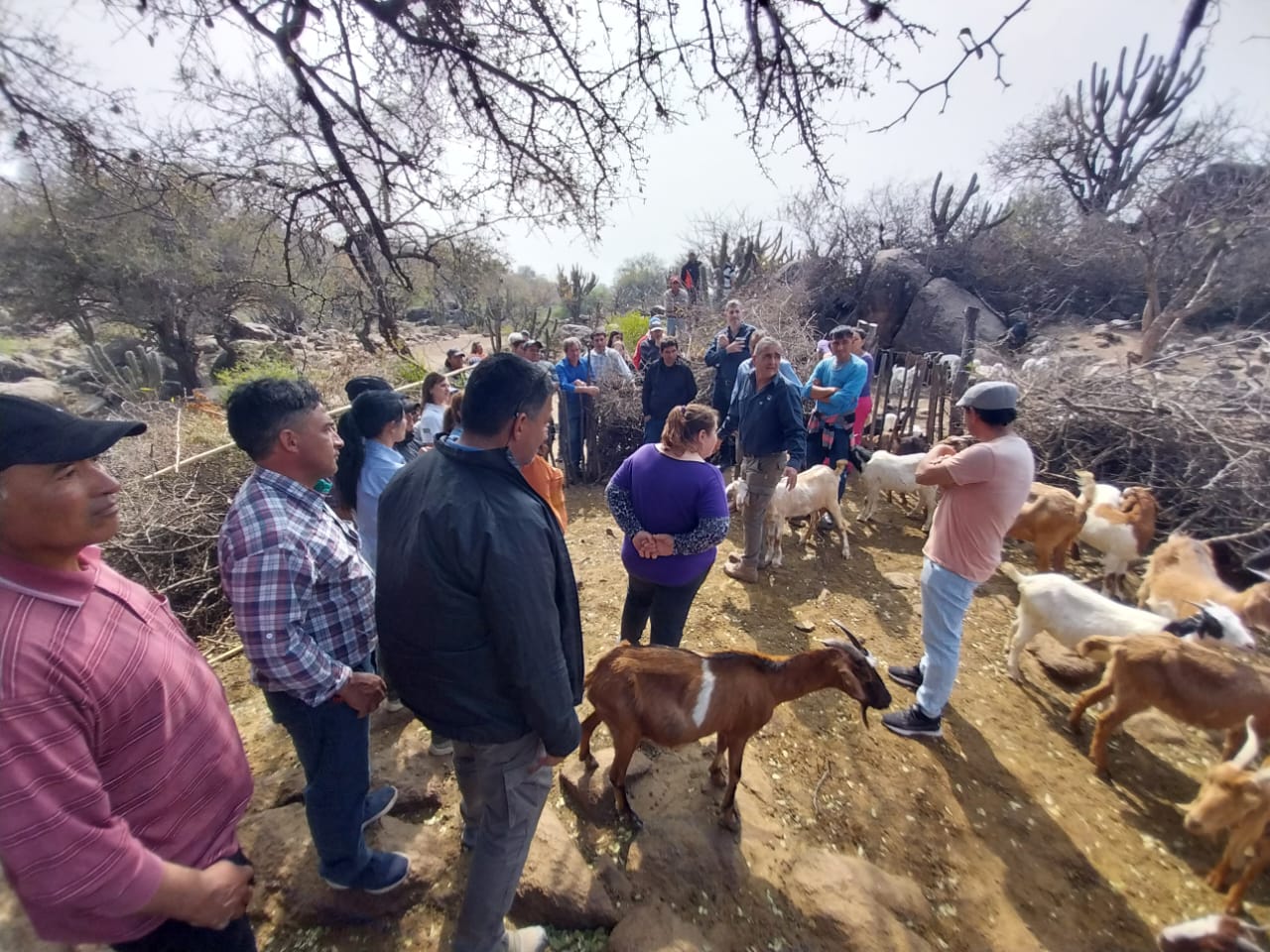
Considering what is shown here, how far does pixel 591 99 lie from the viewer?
335 cm

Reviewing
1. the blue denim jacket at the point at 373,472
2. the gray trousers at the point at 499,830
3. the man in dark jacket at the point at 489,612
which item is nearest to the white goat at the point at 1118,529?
the man in dark jacket at the point at 489,612

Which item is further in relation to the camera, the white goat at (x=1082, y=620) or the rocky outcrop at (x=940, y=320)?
the rocky outcrop at (x=940, y=320)

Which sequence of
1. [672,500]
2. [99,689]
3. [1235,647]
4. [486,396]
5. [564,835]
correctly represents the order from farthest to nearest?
[1235,647]
[672,500]
[564,835]
[486,396]
[99,689]

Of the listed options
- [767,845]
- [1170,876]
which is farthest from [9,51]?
[1170,876]

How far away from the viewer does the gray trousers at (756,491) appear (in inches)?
190

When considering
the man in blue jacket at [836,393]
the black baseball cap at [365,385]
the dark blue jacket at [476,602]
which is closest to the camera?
the dark blue jacket at [476,602]

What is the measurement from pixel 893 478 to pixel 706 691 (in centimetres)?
465

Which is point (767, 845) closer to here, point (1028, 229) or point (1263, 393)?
point (1263, 393)

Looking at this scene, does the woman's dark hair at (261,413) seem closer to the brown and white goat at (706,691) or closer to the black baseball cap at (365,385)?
the brown and white goat at (706,691)

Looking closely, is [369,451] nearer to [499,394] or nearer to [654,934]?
[499,394]

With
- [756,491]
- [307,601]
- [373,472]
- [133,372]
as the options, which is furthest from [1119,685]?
[133,372]

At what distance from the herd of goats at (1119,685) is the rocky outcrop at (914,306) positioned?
1273 centimetres

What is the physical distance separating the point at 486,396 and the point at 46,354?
26841 millimetres

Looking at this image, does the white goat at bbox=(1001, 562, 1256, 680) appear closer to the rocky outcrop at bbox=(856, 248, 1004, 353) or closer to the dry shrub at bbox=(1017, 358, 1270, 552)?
the dry shrub at bbox=(1017, 358, 1270, 552)
